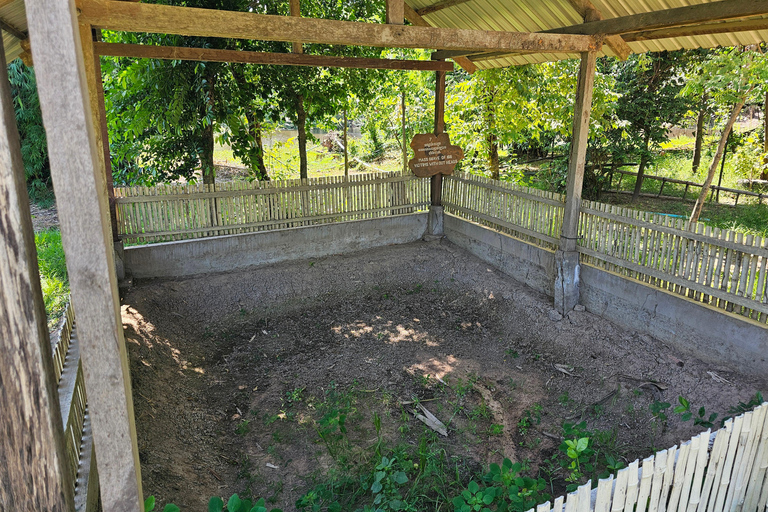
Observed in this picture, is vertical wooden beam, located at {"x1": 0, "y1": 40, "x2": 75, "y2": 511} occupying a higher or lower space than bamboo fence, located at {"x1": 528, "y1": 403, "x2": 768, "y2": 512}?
higher

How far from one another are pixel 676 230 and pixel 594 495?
194 inches

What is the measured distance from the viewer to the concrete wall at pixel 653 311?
600 cm

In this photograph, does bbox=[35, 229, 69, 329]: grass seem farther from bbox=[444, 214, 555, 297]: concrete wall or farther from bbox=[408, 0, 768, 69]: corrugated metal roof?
bbox=[408, 0, 768, 69]: corrugated metal roof

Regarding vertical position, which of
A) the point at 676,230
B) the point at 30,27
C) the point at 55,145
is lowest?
the point at 676,230

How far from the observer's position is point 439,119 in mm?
10883

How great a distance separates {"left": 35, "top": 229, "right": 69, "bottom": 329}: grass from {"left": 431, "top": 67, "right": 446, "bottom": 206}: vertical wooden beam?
22.9ft

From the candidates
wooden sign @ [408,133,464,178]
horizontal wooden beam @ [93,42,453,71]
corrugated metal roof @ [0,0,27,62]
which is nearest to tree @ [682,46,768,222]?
wooden sign @ [408,133,464,178]

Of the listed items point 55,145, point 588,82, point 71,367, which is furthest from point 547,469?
point 588,82

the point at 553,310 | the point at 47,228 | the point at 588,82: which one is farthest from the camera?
the point at 47,228

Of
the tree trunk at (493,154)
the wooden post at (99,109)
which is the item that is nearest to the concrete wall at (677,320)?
the tree trunk at (493,154)

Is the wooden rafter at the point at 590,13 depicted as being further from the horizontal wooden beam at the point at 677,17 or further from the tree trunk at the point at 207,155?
the tree trunk at the point at 207,155

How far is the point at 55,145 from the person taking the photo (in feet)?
4.57

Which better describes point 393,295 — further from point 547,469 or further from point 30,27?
point 30,27

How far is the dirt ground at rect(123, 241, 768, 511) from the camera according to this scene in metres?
5.13
